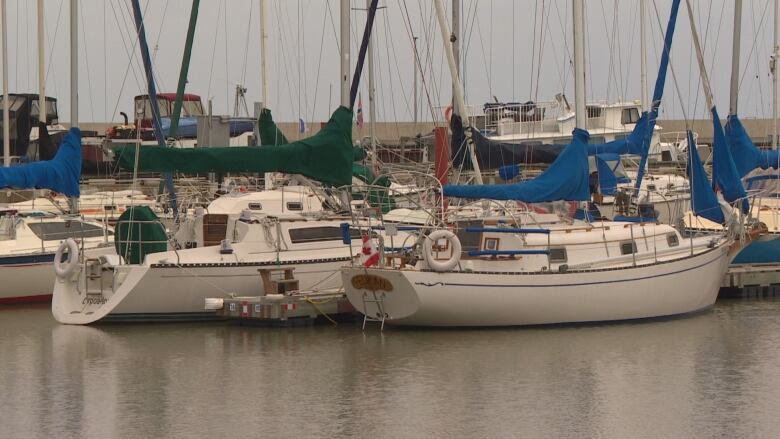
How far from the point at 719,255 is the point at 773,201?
6900mm

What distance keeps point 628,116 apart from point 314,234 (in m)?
29.6

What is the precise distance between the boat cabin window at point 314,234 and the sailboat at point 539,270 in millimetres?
2372

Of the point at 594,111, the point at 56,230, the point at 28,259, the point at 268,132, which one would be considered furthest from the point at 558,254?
the point at 594,111

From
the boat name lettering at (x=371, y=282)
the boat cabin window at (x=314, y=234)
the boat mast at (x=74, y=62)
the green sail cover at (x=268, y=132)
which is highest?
the boat mast at (x=74, y=62)

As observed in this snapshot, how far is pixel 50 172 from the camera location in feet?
86.7

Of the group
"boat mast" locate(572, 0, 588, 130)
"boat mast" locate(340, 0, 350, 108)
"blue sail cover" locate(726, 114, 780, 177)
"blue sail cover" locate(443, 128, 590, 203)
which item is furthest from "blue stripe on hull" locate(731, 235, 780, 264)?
"boat mast" locate(340, 0, 350, 108)

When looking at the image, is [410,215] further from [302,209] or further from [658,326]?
[658,326]

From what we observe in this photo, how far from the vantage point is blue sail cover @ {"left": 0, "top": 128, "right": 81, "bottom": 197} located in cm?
2641

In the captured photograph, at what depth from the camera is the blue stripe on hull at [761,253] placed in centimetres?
2884

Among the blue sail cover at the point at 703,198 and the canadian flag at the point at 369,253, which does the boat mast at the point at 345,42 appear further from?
the blue sail cover at the point at 703,198

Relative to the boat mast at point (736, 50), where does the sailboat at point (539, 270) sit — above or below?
below

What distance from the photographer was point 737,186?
2736 cm

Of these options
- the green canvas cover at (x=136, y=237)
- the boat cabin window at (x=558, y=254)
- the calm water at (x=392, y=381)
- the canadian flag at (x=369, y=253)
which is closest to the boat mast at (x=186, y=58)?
the green canvas cover at (x=136, y=237)

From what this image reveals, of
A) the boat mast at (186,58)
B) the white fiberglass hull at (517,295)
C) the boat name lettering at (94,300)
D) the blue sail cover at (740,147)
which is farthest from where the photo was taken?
the boat mast at (186,58)
